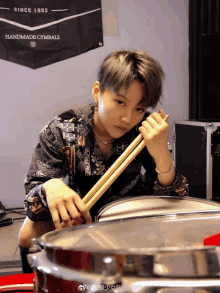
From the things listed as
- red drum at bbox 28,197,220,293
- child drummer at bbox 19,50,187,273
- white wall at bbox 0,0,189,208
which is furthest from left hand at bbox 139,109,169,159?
white wall at bbox 0,0,189,208

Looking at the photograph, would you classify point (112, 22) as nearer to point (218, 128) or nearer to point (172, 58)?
point (172, 58)

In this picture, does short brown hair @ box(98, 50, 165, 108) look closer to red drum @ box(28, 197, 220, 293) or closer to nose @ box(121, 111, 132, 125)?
nose @ box(121, 111, 132, 125)

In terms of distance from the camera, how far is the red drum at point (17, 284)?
539 mm

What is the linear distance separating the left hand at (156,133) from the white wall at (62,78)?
5.24 feet

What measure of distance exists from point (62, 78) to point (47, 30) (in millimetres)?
345

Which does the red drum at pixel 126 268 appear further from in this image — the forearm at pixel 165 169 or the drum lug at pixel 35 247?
the forearm at pixel 165 169

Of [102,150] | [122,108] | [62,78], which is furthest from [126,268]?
[62,78]

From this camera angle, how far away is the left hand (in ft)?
2.29

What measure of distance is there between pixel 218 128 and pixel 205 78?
13.6 inches

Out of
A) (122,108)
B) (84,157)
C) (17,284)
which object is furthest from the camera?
(84,157)

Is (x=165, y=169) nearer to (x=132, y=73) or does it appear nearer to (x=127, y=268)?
(x=132, y=73)

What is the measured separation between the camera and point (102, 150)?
3.13 feet

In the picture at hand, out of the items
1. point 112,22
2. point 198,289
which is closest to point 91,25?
point 112,22

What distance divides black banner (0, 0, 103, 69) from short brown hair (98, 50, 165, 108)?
1.42 m
